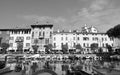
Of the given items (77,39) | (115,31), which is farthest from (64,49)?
(115,31)

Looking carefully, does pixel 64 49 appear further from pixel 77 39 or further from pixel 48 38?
pixel 48 38

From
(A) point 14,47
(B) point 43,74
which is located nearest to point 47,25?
(A) point 14,47

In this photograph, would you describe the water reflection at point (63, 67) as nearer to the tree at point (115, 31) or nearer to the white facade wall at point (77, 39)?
the tree at point (115, 31)

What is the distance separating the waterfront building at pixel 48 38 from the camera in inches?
2430

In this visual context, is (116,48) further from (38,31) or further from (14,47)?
(14,47)

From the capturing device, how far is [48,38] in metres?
61.6

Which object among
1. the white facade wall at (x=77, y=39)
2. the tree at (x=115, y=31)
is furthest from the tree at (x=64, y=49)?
the tree at (x=115, y=31)

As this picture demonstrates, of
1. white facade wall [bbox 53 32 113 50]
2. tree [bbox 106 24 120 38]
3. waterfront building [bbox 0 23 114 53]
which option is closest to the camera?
tree [bbox 106 24 120 38]

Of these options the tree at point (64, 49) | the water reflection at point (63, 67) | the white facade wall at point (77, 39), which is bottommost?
the water reflection at point (63, 67)

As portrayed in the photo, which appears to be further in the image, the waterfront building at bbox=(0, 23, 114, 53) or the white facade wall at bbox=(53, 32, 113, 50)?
the white facade wall at bbox=(53, 32, 113, 50)

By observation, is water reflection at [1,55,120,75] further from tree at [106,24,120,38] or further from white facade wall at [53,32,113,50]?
white facade wall at [53,32,113,50]

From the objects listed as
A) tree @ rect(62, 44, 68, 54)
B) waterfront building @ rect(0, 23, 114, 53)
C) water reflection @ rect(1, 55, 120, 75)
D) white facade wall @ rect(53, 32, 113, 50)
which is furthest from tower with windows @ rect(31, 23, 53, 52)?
water reflection @ rect(1, 55, 120, 75)

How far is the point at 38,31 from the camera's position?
63031 mm

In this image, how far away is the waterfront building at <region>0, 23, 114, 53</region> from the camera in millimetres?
61719
